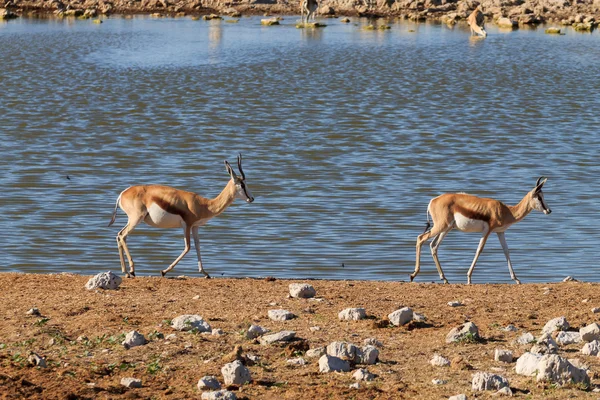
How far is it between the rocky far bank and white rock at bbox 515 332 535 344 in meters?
45.2

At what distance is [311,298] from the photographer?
29.7 ft

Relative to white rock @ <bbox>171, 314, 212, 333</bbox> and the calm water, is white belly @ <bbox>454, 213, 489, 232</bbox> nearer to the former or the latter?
the calm water

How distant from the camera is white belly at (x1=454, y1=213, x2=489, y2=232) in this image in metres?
10.9

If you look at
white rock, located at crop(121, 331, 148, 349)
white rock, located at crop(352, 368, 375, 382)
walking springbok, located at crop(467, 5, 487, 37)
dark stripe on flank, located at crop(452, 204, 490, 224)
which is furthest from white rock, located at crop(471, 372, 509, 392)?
walking springbok, located at crop(467, 5, 487, 37)

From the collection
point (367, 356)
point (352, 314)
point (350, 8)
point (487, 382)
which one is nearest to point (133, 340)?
point (367, 356)

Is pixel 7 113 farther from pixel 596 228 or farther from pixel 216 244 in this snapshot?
pixel 596 228

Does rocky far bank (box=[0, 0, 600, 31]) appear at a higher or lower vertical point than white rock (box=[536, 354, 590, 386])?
lower

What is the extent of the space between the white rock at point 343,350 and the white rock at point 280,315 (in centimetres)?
115

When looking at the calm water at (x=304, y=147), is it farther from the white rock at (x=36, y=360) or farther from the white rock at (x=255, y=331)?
the white rock at (x=36, y=360)

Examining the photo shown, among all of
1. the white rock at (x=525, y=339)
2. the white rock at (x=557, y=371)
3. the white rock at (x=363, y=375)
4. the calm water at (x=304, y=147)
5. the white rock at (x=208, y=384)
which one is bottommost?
the calm water at (x=304, y=147)

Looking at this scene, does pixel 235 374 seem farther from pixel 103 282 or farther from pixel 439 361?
pixel 103 282

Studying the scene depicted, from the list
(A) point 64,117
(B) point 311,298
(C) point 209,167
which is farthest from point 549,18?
(B) point 311,298

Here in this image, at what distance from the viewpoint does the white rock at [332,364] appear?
22.2ft

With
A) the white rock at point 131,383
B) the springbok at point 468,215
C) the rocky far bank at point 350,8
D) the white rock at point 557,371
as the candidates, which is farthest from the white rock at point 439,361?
the rocky far bank at point 350,8
